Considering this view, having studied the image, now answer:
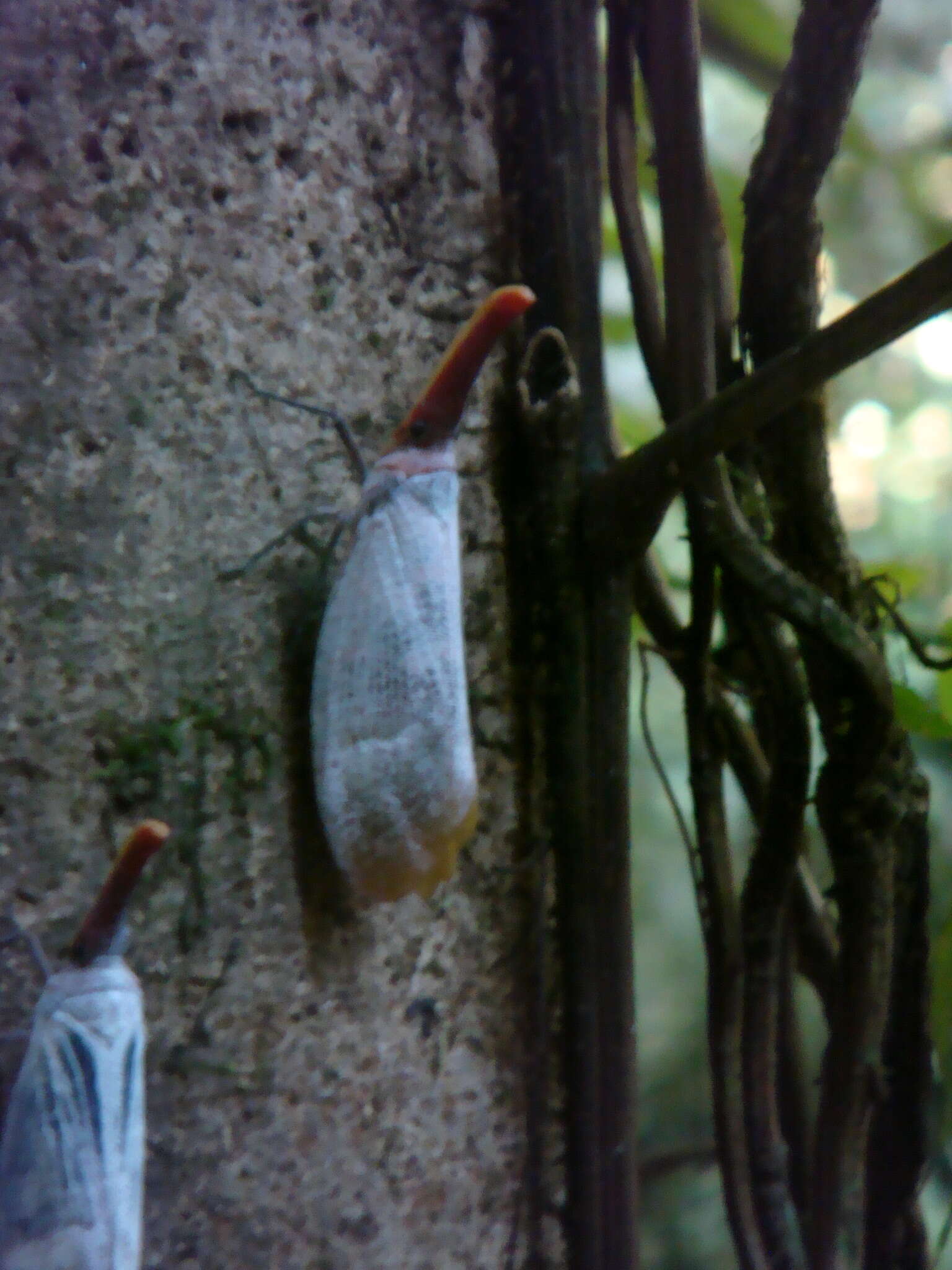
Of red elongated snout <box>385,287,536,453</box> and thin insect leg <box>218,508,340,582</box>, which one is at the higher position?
red elongated snout <box>385,287,536,453</box>

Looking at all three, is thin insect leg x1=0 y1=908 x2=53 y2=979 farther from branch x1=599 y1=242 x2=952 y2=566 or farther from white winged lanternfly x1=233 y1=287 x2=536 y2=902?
branch x1=599 y1=242 x2=952 y2=566

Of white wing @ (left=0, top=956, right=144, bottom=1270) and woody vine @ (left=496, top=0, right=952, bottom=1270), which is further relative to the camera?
woody vine @ (left=496, top=0, right=952, bottom=1270)

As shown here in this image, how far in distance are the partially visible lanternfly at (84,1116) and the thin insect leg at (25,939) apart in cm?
2

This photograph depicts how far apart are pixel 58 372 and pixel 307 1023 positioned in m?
0.27

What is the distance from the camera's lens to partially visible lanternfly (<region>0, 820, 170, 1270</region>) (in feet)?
1.12

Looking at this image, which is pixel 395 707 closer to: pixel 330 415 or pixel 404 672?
pixel 404 672

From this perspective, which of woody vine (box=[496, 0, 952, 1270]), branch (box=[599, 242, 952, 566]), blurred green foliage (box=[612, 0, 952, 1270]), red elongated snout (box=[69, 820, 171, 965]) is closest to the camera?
red elongated snout (box=[69, 820, 171, 965])

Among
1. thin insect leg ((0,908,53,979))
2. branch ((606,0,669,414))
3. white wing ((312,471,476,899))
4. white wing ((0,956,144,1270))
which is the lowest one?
white wing ((0,956,144,1270))

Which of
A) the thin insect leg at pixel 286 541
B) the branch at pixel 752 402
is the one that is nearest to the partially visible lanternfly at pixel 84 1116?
the thin insect leg at pixel 286 541

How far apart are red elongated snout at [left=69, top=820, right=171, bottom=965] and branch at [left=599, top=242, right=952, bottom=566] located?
277 millimetres

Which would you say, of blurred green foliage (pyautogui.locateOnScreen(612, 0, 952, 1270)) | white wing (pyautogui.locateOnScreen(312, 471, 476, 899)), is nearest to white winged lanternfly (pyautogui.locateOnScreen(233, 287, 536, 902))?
white wing (pyautogui.locateOnScreen(312, 471, 476, 899))

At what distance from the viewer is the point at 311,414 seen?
1.60 feet

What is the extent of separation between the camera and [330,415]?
1.57 feet

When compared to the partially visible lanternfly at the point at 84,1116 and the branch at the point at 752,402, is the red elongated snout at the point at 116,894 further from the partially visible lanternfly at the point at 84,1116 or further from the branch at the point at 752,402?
the branch at the point at 752,402
